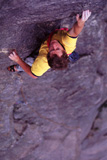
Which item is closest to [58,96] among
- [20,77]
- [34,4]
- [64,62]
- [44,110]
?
[44,110]

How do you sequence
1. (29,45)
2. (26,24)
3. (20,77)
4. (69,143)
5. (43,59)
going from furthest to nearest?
(69,143) → (20,77) → (29,45) → (26,24) → (43,59)

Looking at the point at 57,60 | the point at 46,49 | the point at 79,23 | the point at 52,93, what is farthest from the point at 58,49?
the point at 52,93

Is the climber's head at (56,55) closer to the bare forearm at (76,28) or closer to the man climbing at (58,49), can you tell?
the man climbing at (58,49)

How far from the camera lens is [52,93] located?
3.49 metres

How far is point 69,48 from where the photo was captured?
2035mm

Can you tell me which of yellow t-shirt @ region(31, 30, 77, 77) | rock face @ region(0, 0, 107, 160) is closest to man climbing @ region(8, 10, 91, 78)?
yellow t-shirt @ region(31, 30, 77, 77)

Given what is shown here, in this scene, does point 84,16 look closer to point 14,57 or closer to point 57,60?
point 57,60

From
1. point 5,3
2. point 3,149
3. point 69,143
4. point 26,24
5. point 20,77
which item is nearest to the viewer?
point 5,3

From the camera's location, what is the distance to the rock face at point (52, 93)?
211 centimetres

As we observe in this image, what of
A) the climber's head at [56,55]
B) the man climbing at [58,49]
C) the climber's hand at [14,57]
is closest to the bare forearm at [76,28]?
the man climbing at [58,49]

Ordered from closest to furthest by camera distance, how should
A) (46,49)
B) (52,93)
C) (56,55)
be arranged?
(56,55) < (46,49) < (52,93)

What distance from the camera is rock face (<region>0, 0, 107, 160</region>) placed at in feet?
6.93

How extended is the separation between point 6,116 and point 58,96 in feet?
4.03

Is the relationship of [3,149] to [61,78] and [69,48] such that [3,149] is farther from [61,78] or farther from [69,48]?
[69,48]
